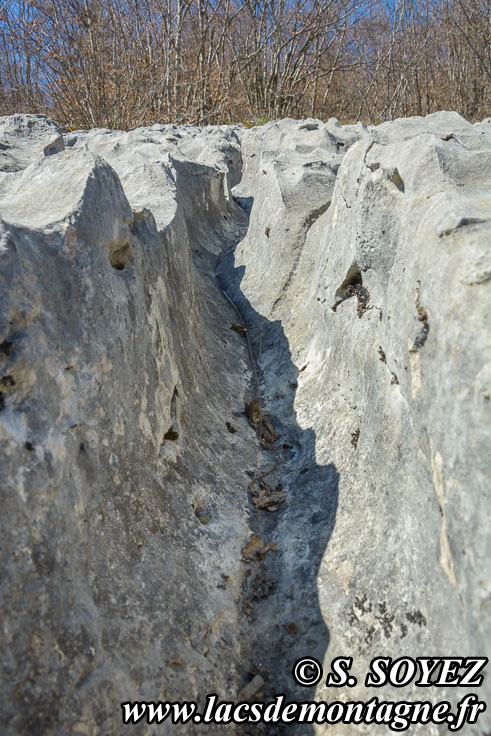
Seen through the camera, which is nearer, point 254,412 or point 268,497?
point 268,497

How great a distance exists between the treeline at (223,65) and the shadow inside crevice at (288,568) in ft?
28.7

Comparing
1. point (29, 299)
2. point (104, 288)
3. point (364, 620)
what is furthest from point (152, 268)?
point (364, 620)

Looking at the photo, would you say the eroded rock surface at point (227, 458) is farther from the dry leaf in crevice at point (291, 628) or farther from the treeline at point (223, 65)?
the treeline at point (223, 65)

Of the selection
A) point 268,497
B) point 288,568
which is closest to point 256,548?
point 288,568

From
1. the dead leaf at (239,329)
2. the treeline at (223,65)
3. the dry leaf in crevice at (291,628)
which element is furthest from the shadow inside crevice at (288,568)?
the treeline at (223,65)

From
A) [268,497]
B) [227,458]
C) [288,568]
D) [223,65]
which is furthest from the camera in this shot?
[223,65]

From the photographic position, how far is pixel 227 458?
2648mm

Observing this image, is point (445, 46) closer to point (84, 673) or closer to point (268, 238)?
point (268, 238)

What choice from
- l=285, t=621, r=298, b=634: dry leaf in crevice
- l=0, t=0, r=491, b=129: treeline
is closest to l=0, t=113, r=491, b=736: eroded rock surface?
l=285, t=621, r=298, b=634: dry leaf in crevice

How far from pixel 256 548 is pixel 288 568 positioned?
0.15 metres

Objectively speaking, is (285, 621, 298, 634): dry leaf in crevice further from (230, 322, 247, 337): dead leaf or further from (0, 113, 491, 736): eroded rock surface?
(230, 322, 247, 337): dead leaf

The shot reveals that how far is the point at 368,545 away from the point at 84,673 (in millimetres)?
962

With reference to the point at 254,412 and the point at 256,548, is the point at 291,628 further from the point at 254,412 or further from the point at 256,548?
the point at 254,412

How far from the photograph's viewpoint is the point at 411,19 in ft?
36.1
